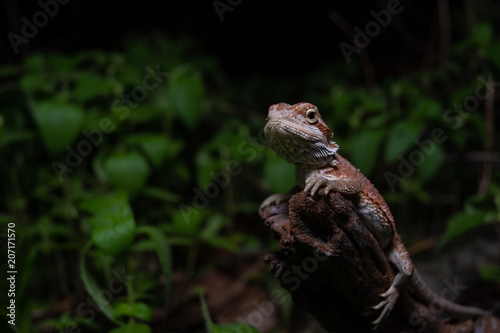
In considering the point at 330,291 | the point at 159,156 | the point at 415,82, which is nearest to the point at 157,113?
the point at 159,156

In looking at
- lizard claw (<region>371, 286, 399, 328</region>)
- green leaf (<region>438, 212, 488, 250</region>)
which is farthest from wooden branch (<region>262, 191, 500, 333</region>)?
green leaf (<region>438, 212, 488, 250</region>)

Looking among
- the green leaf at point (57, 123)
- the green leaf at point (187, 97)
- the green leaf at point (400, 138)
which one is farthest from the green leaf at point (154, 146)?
the green leaf at point (400, 138)

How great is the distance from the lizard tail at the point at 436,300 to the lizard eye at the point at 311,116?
1261 mm

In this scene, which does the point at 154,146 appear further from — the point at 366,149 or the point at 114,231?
the point at 366,149

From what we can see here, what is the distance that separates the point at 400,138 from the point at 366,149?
40 cm

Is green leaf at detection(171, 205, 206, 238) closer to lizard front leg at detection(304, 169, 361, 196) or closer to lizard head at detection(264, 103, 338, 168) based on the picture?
lizard head at detection(264, 103, 338, 168)

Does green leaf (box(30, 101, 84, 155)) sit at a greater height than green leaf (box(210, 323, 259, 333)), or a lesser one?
greater

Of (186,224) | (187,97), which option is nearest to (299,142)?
(186,224)

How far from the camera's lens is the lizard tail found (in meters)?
2.89

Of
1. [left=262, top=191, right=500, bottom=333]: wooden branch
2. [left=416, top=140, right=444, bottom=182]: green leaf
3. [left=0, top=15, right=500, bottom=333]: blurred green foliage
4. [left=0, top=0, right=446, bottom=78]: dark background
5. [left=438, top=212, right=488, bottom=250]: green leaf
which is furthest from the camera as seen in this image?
[left=0, top=0, right=446, bottom=78]: dark background

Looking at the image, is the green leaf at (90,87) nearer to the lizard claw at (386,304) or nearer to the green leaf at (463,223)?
the lizard claw at (386,304)

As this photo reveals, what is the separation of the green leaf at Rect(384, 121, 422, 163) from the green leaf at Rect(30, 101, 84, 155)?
3.62m

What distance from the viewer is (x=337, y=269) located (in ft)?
8.30

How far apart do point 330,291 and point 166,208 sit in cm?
308
